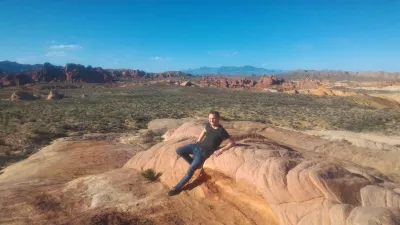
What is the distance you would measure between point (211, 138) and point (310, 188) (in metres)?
2.97

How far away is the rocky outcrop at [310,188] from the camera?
600cm

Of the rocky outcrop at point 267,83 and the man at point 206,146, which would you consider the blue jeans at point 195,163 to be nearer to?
the man at point 206,146

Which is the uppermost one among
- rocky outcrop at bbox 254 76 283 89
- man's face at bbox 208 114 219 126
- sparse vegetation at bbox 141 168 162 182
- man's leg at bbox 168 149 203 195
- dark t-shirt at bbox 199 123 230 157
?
man's face at bbox 208 114 219 126

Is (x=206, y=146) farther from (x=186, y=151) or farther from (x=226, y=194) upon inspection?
(x=226, y=194)

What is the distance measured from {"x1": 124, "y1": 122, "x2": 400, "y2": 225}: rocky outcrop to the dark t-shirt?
1.74ft

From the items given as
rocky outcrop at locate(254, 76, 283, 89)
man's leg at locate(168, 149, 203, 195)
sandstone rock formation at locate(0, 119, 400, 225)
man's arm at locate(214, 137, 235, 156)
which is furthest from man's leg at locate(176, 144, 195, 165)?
rocky outcrop at locate(254, 76, 283, 89)

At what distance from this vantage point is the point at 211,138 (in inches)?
342

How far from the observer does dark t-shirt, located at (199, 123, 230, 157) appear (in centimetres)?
863

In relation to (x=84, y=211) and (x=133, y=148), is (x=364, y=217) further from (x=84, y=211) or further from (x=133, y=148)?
(x=133, y=148)

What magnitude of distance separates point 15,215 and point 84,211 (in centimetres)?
173

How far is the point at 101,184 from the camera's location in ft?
33.1

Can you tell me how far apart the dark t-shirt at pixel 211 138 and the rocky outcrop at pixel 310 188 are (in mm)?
531

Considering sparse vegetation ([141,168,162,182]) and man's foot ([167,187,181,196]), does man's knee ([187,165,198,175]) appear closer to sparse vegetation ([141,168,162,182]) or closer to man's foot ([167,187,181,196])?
man's foot ([167,187,181,196])

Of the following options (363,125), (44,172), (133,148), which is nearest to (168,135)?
(133,148)
